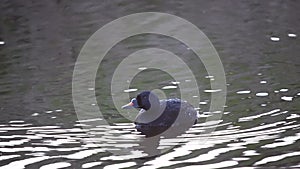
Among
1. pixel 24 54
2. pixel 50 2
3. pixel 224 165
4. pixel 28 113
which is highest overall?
pixel 50 2

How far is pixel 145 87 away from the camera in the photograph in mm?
12250

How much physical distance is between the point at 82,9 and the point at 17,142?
9425 mm

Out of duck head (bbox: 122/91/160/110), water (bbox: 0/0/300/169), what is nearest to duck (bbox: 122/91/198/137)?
duck head (bbox: 122/91/160/110)

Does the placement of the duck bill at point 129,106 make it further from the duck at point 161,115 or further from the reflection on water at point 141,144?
the reflection on water at point 141,144

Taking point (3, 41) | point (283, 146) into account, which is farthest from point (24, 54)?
point (283, 146)

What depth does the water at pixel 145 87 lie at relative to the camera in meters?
9.12

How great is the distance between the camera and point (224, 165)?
336 inches

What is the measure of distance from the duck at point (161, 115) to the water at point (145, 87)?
0.21 meters

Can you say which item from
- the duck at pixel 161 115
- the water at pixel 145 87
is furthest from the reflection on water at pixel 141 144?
the duck at pixel 161 115

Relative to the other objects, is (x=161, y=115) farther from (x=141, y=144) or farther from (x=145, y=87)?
(x=145, y=87)

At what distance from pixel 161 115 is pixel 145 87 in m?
1.48

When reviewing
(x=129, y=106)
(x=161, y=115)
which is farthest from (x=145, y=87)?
(x=129, y=106)

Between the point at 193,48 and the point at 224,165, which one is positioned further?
the point at 193,48

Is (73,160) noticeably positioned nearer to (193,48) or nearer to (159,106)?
(159,106)
